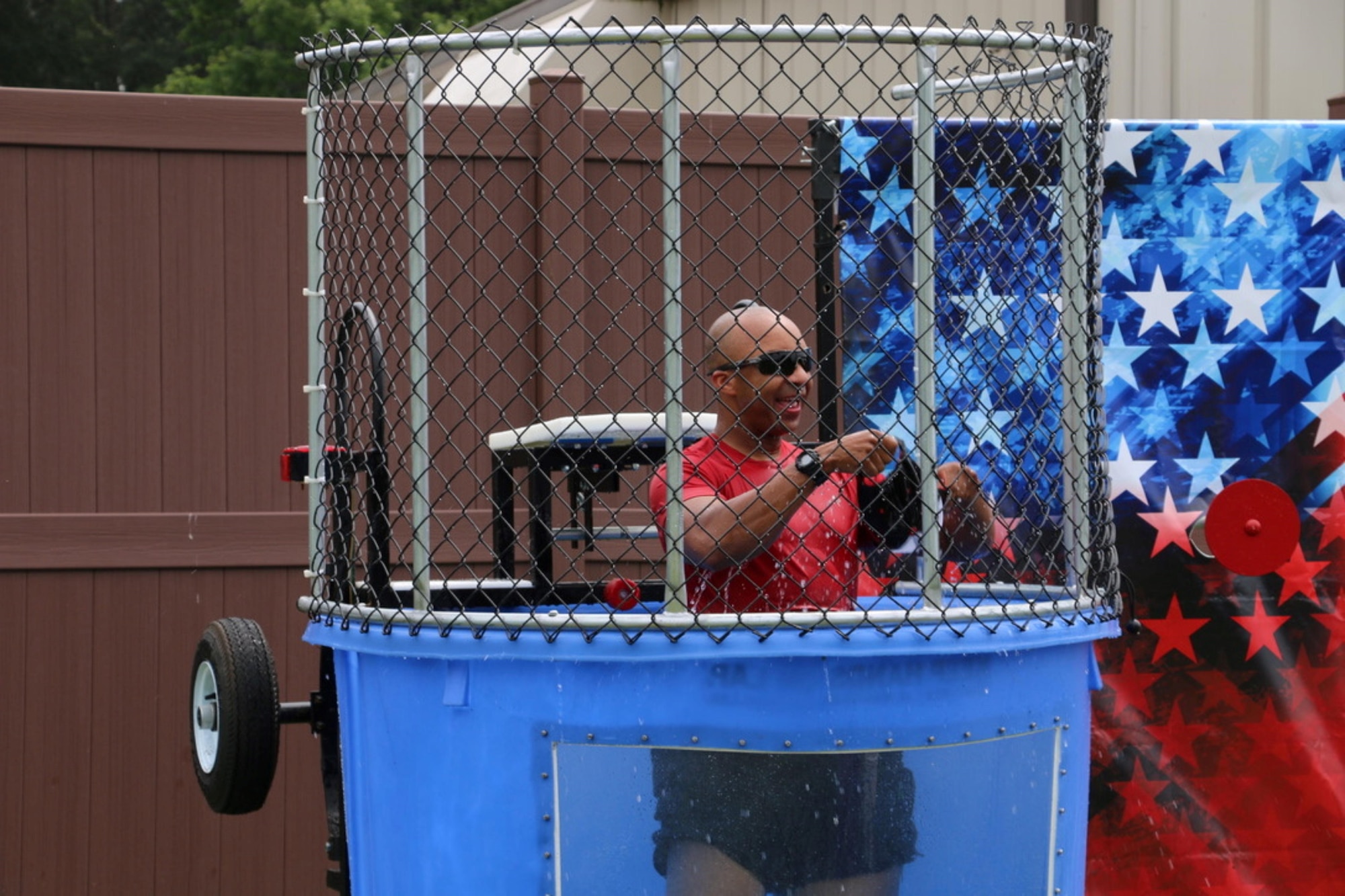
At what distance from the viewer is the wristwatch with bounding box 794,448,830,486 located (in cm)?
349

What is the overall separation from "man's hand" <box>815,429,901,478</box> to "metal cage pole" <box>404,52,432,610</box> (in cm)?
88

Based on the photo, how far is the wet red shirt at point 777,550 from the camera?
3.83 m

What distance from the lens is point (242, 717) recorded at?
4188 millimetres

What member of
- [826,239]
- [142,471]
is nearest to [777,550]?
[826,239]

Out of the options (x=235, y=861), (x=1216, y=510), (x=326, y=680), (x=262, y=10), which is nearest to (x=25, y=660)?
(x=235, y=861)

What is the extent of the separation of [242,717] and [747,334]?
1550 mm

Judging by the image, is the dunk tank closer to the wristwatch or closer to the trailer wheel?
the trailer wheel

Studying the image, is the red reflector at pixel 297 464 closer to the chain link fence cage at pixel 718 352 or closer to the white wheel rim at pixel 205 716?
the chain link fence cage at pixel 718 352

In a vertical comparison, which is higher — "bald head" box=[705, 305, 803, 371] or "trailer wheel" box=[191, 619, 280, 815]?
"bald head" box=[705, 305, 803, 371]

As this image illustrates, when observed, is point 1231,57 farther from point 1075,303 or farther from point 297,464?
point 297,464

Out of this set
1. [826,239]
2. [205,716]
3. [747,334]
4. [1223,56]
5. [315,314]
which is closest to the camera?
[747,334]

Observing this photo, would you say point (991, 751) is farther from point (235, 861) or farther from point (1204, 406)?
point (235, 861)

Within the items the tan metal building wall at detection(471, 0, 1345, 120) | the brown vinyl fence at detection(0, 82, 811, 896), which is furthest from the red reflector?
the tan metal building wall at detection(471, 0, 1345, 120)

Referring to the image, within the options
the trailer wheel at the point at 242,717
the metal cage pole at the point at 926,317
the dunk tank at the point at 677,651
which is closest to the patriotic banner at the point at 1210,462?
the dunk tank at the point at 677,651
